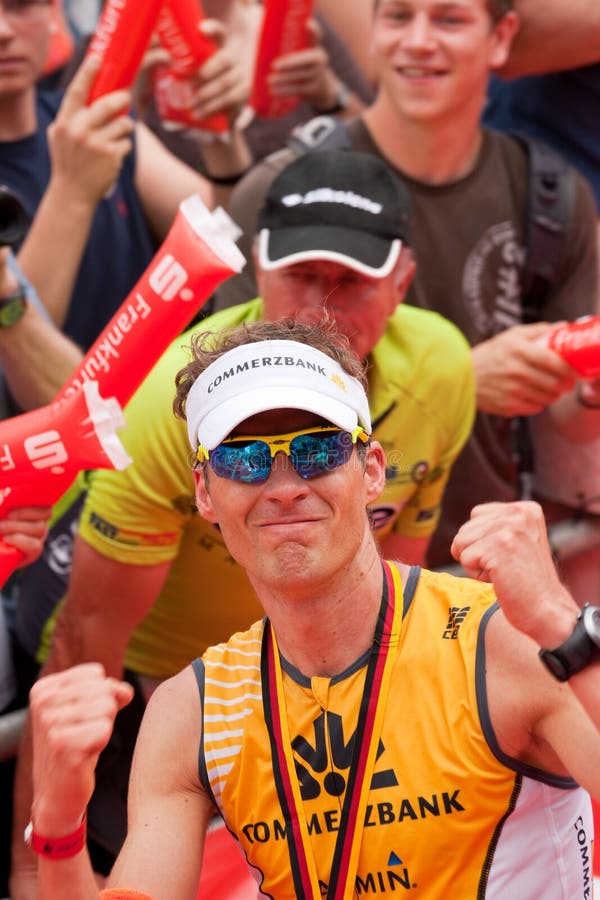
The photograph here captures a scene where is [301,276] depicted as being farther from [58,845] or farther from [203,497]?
[58,845]

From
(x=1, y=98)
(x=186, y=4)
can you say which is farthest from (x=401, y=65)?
(x=1, y=98)

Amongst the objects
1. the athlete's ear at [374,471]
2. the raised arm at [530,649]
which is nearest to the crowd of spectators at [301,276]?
the athlete's ear at [374,471]

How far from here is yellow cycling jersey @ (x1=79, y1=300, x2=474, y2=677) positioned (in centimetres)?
376

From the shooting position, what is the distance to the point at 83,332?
4723 millimetres

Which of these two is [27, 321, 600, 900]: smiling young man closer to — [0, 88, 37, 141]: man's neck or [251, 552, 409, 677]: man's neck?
[251, 552, 409, 677]: man's neck

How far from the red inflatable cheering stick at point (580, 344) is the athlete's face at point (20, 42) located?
6.04ft

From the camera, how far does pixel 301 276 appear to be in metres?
3.87

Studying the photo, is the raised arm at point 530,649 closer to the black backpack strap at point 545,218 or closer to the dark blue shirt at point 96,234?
the black backpack strap at point 545,218

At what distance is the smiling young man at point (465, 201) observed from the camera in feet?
14.7

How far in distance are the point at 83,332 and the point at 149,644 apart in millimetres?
1107

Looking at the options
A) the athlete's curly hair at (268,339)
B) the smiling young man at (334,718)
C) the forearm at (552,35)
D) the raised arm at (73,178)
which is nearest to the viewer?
the smiling young man at (334,718)

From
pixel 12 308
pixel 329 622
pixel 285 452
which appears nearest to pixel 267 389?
pixel 285 452

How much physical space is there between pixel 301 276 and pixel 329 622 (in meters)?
1.35

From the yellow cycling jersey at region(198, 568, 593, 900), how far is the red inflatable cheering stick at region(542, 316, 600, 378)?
138 cm
